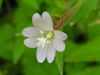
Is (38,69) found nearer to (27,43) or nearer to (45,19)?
(27,43)

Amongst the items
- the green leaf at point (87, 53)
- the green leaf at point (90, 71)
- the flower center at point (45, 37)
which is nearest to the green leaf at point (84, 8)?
the flower center at point (45, 37)

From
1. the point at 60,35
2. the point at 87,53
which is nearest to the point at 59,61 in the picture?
the point at 60,35

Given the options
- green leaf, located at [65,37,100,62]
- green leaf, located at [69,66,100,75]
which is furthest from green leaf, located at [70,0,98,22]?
green leaf, located at [69,66,100,75]

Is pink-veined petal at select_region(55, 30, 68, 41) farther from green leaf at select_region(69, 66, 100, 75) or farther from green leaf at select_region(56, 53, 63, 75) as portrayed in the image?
green leaf at select_region(69, 66, 100, 75)

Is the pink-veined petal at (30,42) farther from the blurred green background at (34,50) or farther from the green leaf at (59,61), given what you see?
the blurred green background at (34,50)

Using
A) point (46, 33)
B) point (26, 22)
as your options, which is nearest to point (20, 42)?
point (26, 22)

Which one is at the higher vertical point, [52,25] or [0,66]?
[52,25]

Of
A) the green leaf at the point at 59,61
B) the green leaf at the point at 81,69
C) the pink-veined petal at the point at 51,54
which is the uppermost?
the pink-veined petal at the point at 51,54
